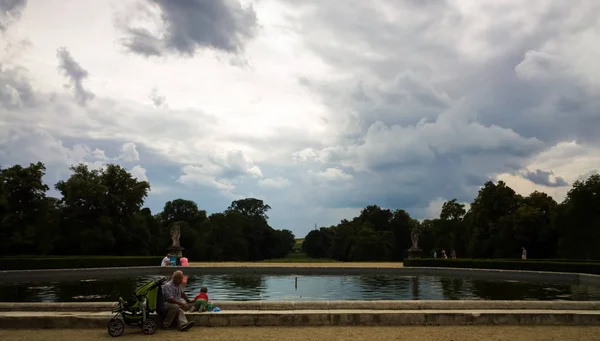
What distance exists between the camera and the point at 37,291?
19.6 m

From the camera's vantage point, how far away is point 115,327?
9.08m

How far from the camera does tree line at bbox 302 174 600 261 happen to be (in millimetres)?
47250

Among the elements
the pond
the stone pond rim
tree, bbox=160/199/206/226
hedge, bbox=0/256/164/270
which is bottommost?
the pond

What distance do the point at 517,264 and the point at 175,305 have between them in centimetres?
2803

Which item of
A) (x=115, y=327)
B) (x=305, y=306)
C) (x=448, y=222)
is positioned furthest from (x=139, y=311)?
(x=448, y=222)

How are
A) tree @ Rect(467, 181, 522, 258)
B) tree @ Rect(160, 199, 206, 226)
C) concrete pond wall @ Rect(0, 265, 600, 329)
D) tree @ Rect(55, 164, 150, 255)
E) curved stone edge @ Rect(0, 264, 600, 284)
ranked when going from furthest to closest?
1. tree @ Rect(160, 199, 206, 226)
2. tree @ Rect(467, 181, 522, 258)
3. tree @ Rect(55, 164, 150, 255)
4. curved stone edge @ Rect(0, 264, 600, 284)
5. concrete pond wall @ Rect(0, 265, 600, 329)

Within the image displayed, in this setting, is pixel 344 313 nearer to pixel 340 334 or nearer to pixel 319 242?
pixel 340 334

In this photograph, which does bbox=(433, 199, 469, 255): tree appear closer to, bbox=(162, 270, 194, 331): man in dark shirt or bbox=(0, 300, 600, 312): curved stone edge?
bbox=(0, 300, 600, 312): curved stone edge

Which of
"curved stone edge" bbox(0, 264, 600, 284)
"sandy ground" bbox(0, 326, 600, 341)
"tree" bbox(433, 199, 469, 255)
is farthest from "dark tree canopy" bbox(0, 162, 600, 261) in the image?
"sandy ground" bbox(0, 326, 600, 341)

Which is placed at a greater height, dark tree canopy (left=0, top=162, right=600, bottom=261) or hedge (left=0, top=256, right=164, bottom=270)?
dark tree canopy (left=0, top=162, right=600, bottom=261)

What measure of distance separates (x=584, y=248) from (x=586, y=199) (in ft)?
15.8

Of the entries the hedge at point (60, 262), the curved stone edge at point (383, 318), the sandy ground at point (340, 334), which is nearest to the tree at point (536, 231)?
the hedge at point (60, 262)

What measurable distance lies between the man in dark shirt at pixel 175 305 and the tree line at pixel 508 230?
47194 millimetres

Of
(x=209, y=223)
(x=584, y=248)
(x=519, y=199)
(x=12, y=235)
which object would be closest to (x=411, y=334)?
(x=12, y=235)
